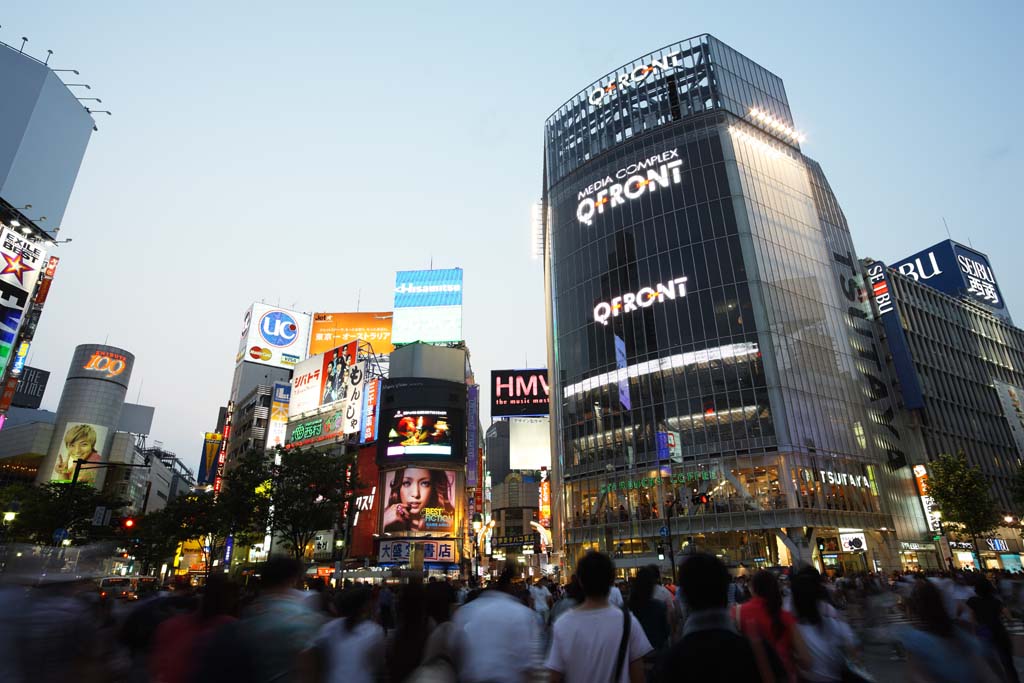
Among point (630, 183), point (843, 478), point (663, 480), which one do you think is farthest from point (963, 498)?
point (630, 183)

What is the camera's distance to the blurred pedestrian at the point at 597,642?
13.4 feet

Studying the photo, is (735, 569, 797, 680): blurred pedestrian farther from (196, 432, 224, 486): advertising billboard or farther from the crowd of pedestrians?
(196, 432, 224, 486): advertising billboard

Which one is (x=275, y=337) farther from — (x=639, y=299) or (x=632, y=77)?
(x=632, y=77)

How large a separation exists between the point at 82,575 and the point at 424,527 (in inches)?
2359

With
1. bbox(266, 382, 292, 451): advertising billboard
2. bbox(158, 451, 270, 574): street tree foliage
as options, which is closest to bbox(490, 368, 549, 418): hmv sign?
bbox(266, 382, 292, 451): advertising billboard

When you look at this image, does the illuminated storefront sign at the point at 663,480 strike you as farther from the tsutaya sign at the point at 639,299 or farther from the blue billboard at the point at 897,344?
the blue billboard at the point at 897,344

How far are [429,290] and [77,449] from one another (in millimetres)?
75963

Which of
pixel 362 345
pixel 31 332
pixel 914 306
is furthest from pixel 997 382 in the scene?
pixel 31 332

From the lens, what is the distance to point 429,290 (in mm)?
79000

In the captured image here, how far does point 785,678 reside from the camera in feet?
17.3

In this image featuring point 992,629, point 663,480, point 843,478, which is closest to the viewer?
point 992,629

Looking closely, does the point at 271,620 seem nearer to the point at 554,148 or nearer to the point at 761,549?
the point at 761,549

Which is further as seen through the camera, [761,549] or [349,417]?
[349,417]

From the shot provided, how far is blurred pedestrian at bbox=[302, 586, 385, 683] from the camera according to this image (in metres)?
4.62
